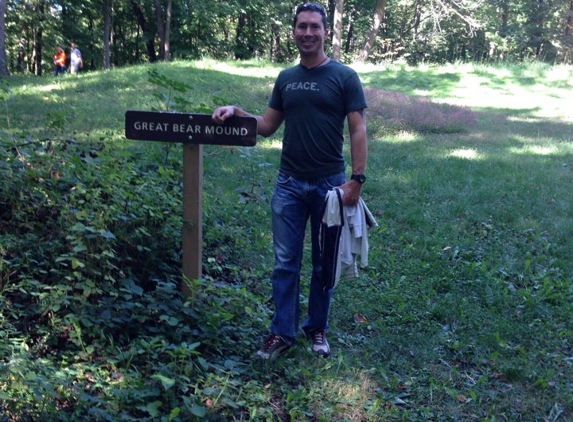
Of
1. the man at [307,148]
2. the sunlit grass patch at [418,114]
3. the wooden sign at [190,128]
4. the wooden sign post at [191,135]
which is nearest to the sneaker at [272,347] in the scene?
the man at [307,148]

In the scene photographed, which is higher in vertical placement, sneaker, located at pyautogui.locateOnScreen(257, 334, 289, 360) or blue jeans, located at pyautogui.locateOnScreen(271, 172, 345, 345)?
blue jeans, located at pyautogui.locateOnScreen(271, 172, 345, 345)

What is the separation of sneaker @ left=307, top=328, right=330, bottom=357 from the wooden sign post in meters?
0.98

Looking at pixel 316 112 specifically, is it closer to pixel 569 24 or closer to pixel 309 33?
pixel 309 33

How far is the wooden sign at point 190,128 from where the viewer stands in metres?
4.18

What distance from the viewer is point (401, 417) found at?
3.86 meters

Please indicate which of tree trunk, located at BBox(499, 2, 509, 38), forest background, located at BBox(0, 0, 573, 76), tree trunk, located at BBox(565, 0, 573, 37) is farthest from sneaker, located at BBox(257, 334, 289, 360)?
tree trunk, located at BBox(499, 2, 509, 38)

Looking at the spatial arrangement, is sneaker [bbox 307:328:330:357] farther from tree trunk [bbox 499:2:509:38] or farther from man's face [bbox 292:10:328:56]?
tree trunk [bbox 499:2:509:38]

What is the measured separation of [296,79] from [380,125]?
931cm

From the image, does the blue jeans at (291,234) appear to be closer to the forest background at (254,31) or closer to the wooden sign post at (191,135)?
the wooden sign post at (191,135)

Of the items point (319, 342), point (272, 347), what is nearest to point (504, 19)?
point (319, 342)

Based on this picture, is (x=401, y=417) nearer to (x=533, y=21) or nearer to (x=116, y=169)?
(x=116, y=169)

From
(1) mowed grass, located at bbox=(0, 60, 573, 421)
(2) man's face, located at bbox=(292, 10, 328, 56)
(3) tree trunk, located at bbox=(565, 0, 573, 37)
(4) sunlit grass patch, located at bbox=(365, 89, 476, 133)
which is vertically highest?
(3) tree trunk, located at bbox=(565, 0, 573, 37)

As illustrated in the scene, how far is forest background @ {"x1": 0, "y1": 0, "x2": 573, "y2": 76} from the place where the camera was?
3503cm

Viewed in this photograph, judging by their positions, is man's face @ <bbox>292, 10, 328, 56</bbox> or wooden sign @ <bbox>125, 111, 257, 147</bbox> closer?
man's face @ <bbox>292, 10, 328, 56</bbox>
